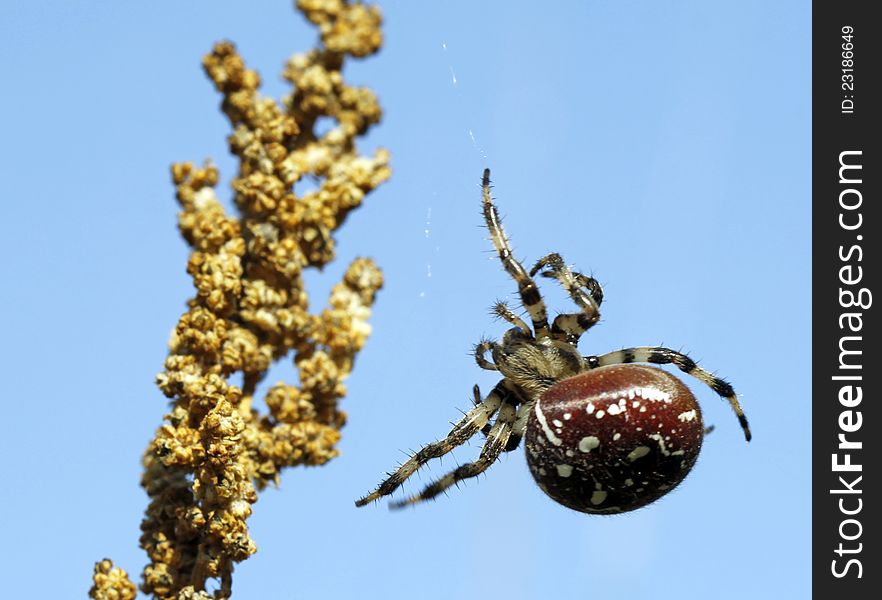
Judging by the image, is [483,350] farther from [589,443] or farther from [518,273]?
[589,443]

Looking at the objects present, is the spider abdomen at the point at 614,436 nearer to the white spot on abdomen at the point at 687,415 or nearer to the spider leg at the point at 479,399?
the white spot on abdomen at the point at 687,415

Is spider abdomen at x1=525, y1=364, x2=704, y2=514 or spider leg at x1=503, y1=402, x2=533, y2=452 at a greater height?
spider leg at x1=503, y1=402, x2=533, y2=452

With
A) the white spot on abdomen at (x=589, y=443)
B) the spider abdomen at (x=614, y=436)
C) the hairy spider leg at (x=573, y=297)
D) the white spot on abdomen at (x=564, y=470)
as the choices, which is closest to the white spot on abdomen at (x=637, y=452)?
the spider abdomen at (x=614, y=436)

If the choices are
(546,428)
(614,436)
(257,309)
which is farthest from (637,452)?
(257,309)

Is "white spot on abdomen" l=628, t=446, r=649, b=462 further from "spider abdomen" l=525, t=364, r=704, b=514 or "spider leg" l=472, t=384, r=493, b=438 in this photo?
"spider leg" l=472, t=384, r=493, b=438

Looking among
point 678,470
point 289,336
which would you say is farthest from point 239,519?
point 678,470

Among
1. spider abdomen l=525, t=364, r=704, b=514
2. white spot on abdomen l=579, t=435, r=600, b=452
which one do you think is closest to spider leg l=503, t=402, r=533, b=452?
spider abdomen l=525, t=364, r=704, b=514

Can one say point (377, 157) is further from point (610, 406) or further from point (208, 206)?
point (610, 406)
